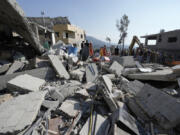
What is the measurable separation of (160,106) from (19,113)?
10.7 feet

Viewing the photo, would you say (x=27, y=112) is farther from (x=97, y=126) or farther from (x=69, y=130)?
(x=97, y=126)

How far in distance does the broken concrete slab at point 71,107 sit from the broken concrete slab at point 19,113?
2.08 feet

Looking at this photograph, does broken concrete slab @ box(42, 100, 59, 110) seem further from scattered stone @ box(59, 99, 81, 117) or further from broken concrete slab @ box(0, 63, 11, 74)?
broken concrete slab @ box(0, 63, 11, 74)

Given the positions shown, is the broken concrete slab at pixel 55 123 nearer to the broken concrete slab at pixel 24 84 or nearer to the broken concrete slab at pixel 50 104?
the broken concrete slab at pixel 50 104

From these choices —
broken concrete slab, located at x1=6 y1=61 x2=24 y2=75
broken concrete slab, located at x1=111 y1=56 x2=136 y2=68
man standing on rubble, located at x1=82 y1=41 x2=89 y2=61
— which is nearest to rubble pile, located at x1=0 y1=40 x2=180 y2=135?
broken concrete slab, located at x1=6 y1=61 x2=24 y2=75

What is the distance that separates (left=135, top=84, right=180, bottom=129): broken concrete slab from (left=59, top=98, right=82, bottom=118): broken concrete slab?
170cm

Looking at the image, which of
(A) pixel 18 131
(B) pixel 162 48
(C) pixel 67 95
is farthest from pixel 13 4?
(B) pixel 162 48

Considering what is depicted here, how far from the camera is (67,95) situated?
3.22 m

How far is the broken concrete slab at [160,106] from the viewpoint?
76.9 inches

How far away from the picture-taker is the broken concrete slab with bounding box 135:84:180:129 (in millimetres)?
1954

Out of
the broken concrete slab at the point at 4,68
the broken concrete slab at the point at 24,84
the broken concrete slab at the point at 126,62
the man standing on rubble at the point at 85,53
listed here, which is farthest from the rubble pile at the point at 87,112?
the man standing on rubble at the point at 85,53

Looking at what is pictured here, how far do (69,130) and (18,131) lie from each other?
3.18 ft

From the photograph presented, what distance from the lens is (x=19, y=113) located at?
212 cm

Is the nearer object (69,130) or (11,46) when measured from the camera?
(69,130)
